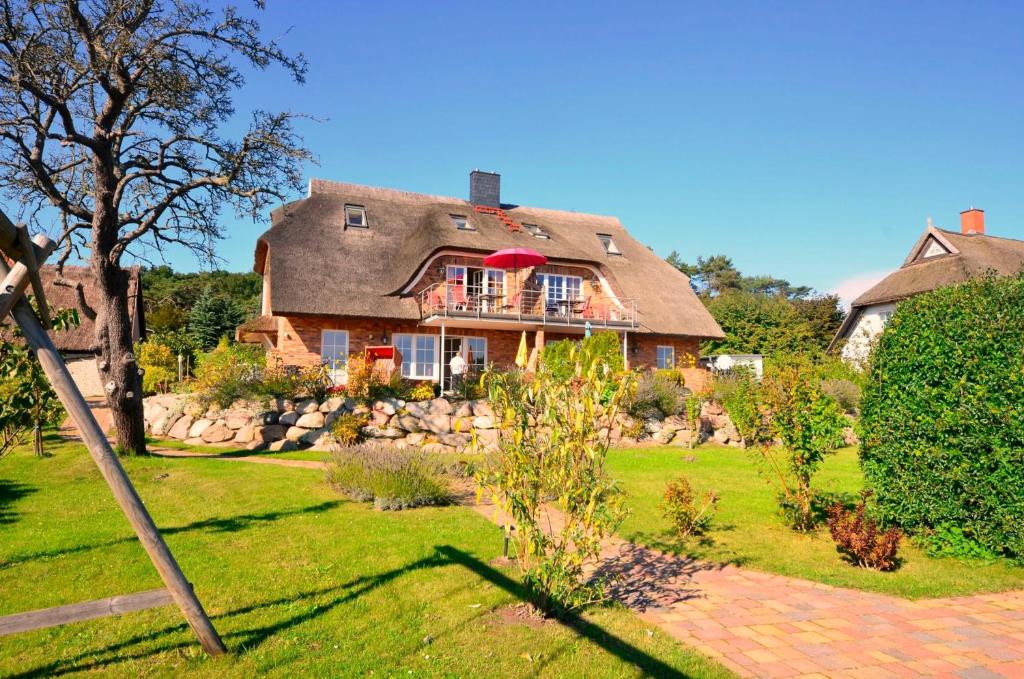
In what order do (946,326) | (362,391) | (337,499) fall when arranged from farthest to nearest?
(362,391) → (337,499) → (946,326)

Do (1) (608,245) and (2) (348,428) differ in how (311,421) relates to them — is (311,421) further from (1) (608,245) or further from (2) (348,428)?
(1) (608,245)

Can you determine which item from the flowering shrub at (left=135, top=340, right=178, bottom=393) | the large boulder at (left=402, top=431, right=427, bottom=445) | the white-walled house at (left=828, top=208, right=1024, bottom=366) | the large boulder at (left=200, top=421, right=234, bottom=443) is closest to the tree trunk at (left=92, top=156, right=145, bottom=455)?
the large boulder at (left=200, top=421, right=234, bottom=443)

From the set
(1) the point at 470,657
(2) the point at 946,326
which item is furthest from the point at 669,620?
(2) the point at 946,326

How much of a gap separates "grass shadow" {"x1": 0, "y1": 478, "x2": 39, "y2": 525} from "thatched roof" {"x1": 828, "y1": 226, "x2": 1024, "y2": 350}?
93.7ft

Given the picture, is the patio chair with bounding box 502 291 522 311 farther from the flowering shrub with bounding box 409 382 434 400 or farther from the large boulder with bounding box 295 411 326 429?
the large boulder with bounding box 295 411 326 429

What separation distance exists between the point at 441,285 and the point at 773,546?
44.9 ft

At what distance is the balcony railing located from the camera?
19047 millimetres

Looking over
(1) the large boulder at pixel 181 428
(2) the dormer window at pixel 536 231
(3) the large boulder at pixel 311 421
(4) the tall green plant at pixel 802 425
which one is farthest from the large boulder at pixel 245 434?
(2) the dormer window at pixel 536 231

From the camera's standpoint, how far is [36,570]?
18.1 ft

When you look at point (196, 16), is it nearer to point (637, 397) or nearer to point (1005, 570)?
point (637, 397)

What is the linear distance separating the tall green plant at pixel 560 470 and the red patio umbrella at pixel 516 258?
1367 cm

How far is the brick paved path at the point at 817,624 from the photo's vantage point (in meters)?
3.94

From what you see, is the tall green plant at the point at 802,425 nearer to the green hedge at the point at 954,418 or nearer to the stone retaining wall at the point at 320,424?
the green hedge at the point at 954,418

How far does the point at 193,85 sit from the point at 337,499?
313 inches
